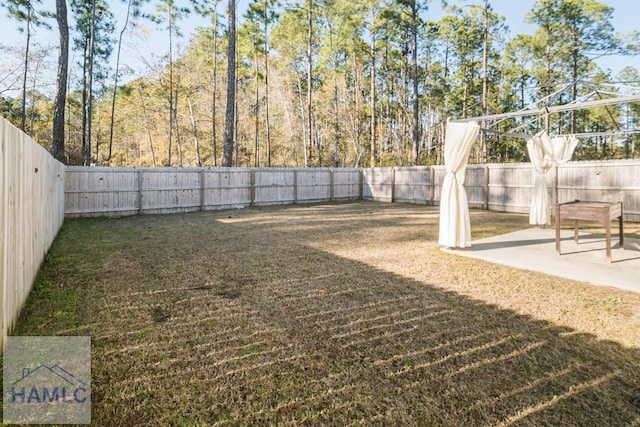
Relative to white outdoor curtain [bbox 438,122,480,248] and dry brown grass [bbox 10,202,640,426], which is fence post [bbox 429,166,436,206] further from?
dry brown grass [bbox 10,202,640,426]

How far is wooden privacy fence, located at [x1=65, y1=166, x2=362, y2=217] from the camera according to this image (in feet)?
33.0

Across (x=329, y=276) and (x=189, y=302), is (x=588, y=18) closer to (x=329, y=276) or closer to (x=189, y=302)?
(x=329, y=276)

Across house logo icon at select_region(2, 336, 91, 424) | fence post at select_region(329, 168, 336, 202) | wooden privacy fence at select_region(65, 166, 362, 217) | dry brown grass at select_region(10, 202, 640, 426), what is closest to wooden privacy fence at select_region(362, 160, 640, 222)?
fence post at select_region(329, 168, 336, 202)

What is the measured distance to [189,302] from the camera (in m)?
3.32

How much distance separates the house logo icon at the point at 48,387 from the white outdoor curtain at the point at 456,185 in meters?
4.79

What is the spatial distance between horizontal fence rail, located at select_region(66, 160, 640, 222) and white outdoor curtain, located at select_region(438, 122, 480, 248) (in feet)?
16.8

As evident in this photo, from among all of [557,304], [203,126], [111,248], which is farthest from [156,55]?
[557,304]

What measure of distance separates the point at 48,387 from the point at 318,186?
43.7ft

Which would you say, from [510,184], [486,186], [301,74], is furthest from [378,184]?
[301,74]

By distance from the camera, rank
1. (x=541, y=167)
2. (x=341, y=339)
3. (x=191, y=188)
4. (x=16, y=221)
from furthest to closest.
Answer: (x=191, y=188)
(x=541, y=167)
(x=16, y=221)
(x=341, y=339)

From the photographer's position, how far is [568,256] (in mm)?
4988

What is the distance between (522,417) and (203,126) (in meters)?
26.9

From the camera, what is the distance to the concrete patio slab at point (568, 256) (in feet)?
13.3

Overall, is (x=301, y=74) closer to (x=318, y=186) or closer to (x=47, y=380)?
(x=318, y=186)
